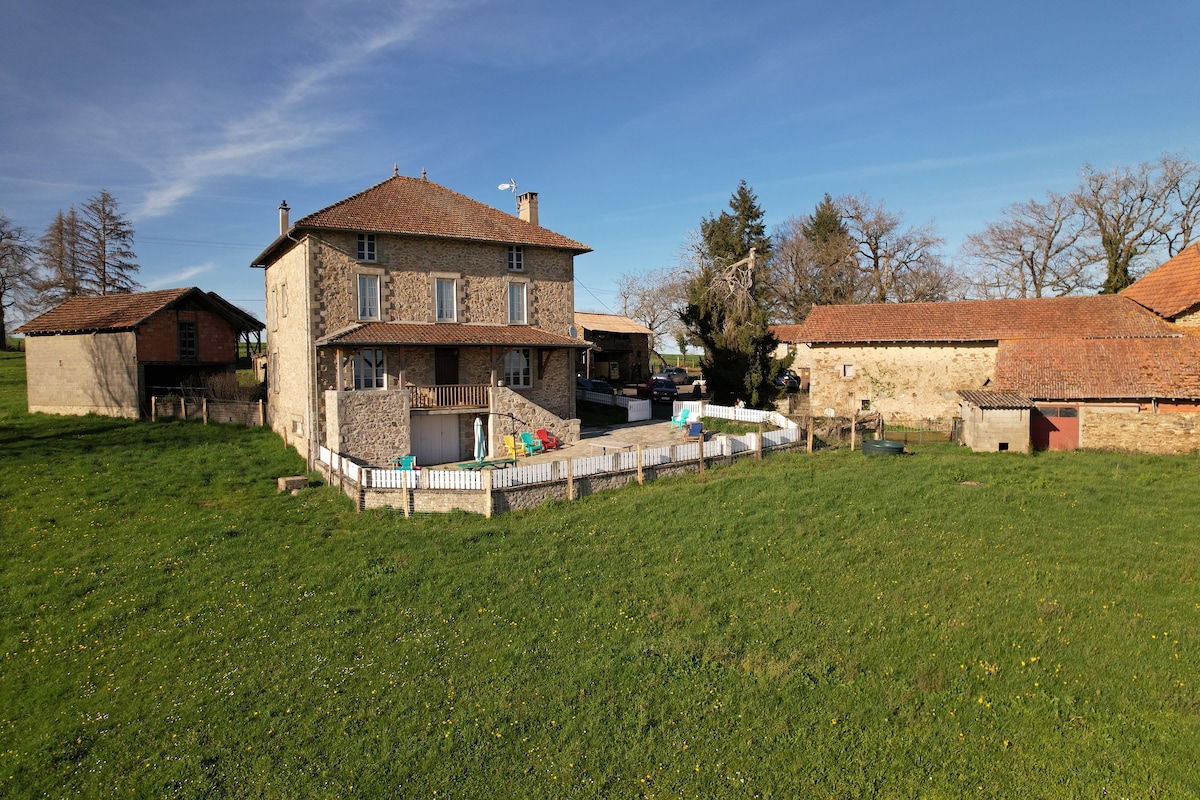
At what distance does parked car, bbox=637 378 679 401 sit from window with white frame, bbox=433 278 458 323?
47.9ft

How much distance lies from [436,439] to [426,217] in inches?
315

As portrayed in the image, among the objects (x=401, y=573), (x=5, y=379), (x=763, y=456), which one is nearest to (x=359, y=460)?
(x=401, y=573)

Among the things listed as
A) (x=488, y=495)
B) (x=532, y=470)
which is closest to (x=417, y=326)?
(x=532, y=470)

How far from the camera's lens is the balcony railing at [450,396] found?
21.7 meters

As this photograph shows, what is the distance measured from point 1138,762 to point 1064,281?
45.4m

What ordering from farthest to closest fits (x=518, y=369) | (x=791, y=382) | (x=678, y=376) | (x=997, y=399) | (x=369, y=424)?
(x=678, y=376) → (x=791, y=382) → (x=518, y=369) → (x=997, y=399) → (x=369, y=424)

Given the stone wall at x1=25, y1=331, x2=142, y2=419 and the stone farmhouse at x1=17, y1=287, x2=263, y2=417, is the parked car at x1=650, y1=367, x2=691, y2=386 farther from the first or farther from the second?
the stone wall at x1=25, y1=331, x2=142, y2=419

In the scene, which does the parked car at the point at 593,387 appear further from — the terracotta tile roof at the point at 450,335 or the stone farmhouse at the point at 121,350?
the stone farmhouse at the point at 121,350

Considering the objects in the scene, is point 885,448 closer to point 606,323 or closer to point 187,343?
point 187,343

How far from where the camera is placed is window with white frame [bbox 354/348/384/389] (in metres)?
21.9

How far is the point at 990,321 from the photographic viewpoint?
29859 millimetres

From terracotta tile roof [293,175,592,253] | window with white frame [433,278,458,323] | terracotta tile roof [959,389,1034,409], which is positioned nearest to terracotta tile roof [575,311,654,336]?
terracotta tile roof [293,175,592,253]

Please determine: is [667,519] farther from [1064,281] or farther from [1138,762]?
[1064,281]

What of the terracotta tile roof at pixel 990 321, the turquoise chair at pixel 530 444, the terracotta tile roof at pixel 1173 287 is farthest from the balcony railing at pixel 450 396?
the terracotta tile roof at pixel 1173 287
